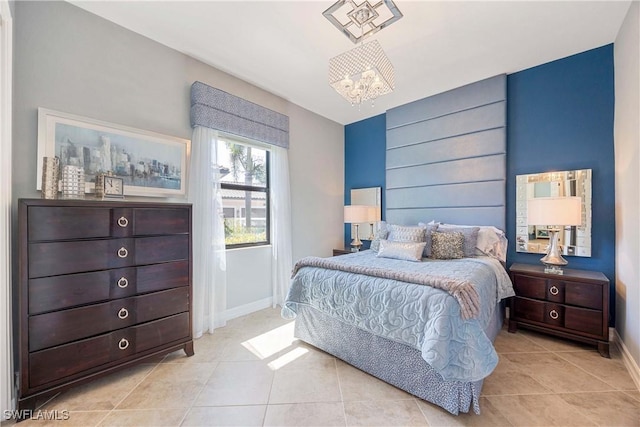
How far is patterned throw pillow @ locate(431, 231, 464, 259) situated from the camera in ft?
9.16

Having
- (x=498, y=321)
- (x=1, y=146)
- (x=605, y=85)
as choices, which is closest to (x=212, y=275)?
(x=1, y=146)

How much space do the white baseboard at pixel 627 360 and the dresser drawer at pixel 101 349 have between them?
10.9 ft

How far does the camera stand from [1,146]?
1537mm

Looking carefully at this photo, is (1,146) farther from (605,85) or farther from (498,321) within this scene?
(605,85)

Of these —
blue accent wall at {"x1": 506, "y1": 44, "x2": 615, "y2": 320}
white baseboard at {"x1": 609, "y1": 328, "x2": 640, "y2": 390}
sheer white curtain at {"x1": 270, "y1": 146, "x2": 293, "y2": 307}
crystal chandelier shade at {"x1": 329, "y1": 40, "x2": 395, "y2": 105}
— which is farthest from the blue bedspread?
crystal chandelier shade at {"x1": 329, "y1": 40, "x2": 395, "y2": 105}

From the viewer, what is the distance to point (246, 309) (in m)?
3.21

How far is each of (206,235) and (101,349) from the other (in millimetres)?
1198

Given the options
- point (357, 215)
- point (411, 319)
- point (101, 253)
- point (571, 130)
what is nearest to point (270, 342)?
point (411, 319)

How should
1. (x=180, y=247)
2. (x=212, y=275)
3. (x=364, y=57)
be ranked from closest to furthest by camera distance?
(x=364, y=57) → (x=180, y=247) → (x=212, y=275)

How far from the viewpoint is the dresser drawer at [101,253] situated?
1575mm

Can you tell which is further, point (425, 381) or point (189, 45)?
point (189, 45)

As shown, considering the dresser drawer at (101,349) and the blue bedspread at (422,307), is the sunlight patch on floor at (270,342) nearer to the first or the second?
the blue bedspread at (422,307)

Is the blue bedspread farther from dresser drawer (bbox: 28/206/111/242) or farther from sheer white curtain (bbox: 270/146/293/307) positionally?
dresser drawer (bbox: 28/206/111/242)

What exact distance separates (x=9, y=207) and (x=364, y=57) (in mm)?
2487
